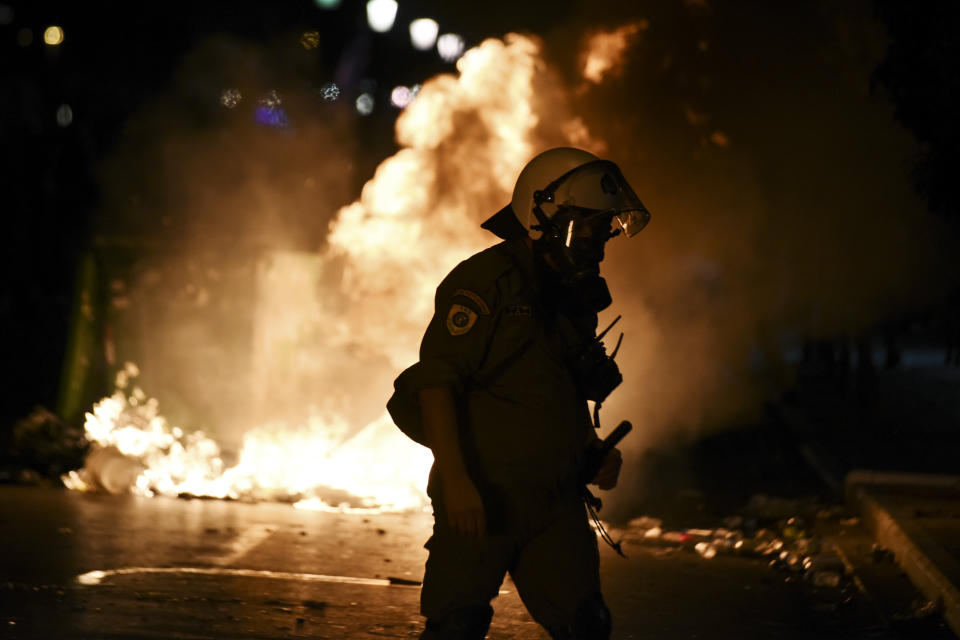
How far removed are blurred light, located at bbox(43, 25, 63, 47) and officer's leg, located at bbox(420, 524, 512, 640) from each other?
17.5m

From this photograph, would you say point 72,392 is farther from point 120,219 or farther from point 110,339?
point 120,219

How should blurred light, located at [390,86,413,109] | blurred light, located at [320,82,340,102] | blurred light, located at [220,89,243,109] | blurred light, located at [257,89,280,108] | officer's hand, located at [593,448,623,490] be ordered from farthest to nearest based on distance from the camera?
blurred light, located at [390,86,413,109] → blurred light, located at [320,82,340,102] → blurred light, located at [257,89,280,108] → blurred light, located at [220,89,243,109] → officer's hand, located at [593,448,623,490]

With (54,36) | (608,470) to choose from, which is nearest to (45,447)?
(608,470)

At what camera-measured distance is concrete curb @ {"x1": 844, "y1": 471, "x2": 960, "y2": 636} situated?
6039 millimetres

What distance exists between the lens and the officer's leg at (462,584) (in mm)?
3293

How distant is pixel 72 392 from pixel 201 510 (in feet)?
16.0

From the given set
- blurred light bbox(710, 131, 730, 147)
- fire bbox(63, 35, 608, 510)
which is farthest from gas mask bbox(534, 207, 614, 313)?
blurred light bbox(710, 131, 730, 147)

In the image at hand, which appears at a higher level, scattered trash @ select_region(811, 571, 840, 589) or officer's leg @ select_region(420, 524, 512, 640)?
scattered trash @ select_region(811, 571, 840, 589)

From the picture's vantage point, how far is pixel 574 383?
3576 millimetres

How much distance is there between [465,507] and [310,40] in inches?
684

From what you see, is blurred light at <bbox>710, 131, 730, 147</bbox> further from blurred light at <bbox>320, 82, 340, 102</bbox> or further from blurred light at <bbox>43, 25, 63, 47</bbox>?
blurred light at <bbox>43, 25, 63, 47</bbox>

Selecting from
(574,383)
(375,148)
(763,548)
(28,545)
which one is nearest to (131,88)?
(375,148)

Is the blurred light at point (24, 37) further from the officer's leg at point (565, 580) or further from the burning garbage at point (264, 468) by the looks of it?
the officer's leg at point (565, 580)

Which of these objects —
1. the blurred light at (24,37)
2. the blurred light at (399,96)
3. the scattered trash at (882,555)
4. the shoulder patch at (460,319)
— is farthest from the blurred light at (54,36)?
the shoulder patch at (460,319)
